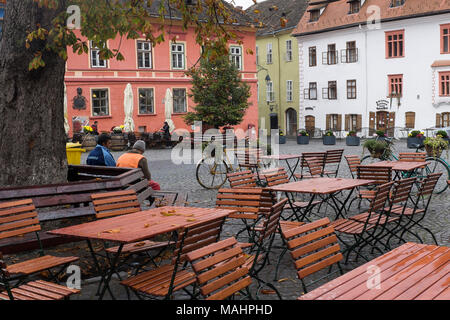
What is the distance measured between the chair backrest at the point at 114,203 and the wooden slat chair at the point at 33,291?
1790 mm

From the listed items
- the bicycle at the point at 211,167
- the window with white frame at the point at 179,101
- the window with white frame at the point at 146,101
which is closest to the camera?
the bicycle at the point at 211,167

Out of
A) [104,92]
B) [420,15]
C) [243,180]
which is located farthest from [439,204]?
[420,15]

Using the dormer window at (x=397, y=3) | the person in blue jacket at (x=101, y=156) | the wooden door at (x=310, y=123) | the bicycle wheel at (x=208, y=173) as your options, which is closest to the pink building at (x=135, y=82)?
the wooden door at (x=310, y=123)

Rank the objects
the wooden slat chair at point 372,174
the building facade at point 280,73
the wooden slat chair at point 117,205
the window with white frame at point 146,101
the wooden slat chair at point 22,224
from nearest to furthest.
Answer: the wooden slat chair at point 22,224
the wooden slat chair at point 117,205
the wooden slat chair at point 372,174
the window with white frame at point 146,101
the building facade at point 280,73

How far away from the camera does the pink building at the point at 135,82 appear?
102 feet

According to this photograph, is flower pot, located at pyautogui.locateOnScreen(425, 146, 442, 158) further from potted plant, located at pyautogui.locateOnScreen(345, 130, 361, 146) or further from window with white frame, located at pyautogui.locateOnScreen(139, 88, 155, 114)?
window with white frame, located at pyautogui.locateOnScreen(139, 88, 155, 114)

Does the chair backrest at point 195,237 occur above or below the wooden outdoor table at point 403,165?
below

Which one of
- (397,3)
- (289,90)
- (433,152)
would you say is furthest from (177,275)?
(289,90)

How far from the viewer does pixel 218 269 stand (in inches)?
153

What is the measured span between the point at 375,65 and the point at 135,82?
1624cm

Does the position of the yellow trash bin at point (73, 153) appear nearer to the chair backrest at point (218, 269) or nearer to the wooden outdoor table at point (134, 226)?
the wooden outdoor table at point (134, 226)

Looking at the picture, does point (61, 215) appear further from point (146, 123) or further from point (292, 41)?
point (292, 41)

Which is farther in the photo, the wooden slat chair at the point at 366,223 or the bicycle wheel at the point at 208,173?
the bicycle wheel at the point at 208,173

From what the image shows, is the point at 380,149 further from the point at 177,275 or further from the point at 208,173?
the point at 177,275
